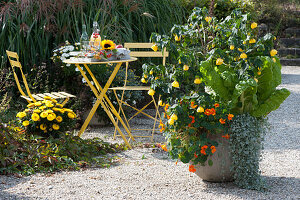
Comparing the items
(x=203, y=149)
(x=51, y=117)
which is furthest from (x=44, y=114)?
(x=203, y=149)

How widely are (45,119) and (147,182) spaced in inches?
55.9

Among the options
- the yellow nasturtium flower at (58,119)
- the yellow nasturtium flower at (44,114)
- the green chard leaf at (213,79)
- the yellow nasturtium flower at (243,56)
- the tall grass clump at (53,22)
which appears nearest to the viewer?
the yellow nasturtium flower at (243,56)

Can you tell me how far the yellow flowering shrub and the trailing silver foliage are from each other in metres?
1.87

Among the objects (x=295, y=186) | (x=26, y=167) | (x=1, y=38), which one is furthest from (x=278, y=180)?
(x=1, y=38)

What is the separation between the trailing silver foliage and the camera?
10.0ft

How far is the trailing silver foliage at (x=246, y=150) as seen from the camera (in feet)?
10.0

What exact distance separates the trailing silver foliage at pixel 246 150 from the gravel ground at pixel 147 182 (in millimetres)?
79

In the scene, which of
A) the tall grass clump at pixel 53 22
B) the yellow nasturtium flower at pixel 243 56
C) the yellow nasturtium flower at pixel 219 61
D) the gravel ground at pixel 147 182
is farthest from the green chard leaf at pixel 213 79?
the tall grass clump at pixel 53 22

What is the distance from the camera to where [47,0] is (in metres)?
5.87

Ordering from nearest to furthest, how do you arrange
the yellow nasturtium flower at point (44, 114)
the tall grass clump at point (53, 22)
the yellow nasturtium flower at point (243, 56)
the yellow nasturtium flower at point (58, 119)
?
the yellow nasturtium flower at point (243, 56) < the yellow nasturtium flower at point (44, 114) < the yellow nasturtium flower at point (58, 119) < the tall grass clump at point (53, 22)

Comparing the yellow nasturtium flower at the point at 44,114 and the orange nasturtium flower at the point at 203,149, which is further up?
the orange nasturtium flower at the point at 203,149

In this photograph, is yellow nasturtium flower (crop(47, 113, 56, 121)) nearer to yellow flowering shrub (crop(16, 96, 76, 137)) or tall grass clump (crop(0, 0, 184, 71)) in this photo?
yellow flowering shrub (crop(16, 96, 76, 137))

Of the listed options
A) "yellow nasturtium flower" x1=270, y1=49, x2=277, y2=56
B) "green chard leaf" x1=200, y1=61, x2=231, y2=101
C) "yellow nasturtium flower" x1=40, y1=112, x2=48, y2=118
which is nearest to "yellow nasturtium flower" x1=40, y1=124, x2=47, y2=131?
"yellow nasturtium flower" x1=40, y1=112, x2=48, y2=118

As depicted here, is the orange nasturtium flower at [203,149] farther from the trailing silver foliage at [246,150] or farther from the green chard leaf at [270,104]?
the green chard leaf at [270,104]
